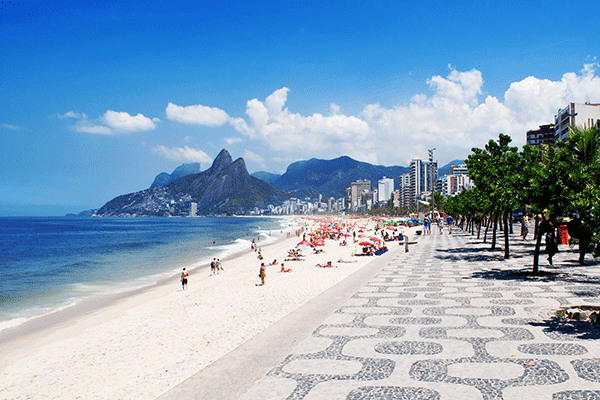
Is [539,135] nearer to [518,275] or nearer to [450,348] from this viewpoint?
[518,275]

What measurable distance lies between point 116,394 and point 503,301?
9487mm

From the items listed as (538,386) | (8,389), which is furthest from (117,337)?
(538,386)

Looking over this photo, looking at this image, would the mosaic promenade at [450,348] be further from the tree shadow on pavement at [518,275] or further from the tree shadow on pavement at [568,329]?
the tree shadow on pavement at [518,275]

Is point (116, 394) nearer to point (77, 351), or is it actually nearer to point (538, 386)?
point (77, 351)

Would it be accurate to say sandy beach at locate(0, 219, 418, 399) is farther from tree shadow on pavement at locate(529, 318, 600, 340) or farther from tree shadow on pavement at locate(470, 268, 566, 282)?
tree shadow on pavement at locate(529, 318, 600, 340)

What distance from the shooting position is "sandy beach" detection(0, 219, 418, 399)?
7.04 meters

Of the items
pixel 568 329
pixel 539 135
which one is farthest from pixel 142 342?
pixel 539 135

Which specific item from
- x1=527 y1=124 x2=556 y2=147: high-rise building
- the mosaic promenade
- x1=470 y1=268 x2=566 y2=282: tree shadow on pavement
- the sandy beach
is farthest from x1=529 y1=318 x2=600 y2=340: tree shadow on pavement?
x1=527 y1=124 x2=556 y2=147: high-rise building

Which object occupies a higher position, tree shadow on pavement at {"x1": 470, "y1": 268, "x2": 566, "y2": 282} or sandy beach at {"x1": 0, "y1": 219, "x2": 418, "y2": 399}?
tree shadow on pavement at {"x1": 470, "y1": 268, "x2": 566, "y2": 282}

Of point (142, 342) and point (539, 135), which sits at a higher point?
point (539, 135)

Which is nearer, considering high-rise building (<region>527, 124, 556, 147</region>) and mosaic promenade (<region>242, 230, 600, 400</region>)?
mosaic promenade (<region>242, 230, 600, 400</region>)

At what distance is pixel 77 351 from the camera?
1009cm

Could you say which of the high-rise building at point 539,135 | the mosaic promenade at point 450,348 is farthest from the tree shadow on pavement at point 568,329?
the high-rise building at point 539,135

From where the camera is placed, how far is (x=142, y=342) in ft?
31.8
